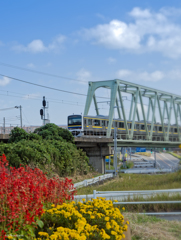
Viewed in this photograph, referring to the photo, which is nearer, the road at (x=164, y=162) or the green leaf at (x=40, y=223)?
the green leaf at (x=40, y=223)

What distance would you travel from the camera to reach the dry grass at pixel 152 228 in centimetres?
646

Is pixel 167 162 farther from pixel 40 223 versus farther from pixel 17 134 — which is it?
pixel 40 223

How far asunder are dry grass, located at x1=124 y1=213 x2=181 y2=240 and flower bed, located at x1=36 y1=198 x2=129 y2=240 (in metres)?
1.10

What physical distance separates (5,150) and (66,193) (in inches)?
625

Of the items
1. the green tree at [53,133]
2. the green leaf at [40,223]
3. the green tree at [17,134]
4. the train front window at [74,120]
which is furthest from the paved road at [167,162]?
the green leaf at [40,223]

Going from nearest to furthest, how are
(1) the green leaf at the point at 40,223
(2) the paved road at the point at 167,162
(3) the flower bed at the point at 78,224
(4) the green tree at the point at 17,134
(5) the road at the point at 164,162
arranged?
(3) the flower bed at the point at 78,224, (1) the green leaf at the point at 40,223, (4) the green tree at the point at 17,134, (5) the road at the point at 164,162, (2) the paved road at the point at 167,162

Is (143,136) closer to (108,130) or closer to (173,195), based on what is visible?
(108,130)

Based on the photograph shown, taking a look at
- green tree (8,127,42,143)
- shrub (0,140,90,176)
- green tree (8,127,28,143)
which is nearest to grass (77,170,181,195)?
shrub (0,140,90,176)

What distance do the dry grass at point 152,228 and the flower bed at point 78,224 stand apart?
3.62 feet

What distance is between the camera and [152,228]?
7.08 metres

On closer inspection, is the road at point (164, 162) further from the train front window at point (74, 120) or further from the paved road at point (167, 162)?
the train front window at point (74, 120)

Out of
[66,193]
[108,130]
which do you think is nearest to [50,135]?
[108,130]

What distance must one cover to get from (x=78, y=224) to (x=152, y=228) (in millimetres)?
2996

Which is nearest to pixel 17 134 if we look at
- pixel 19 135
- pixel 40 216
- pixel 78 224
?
pixel 19 135
